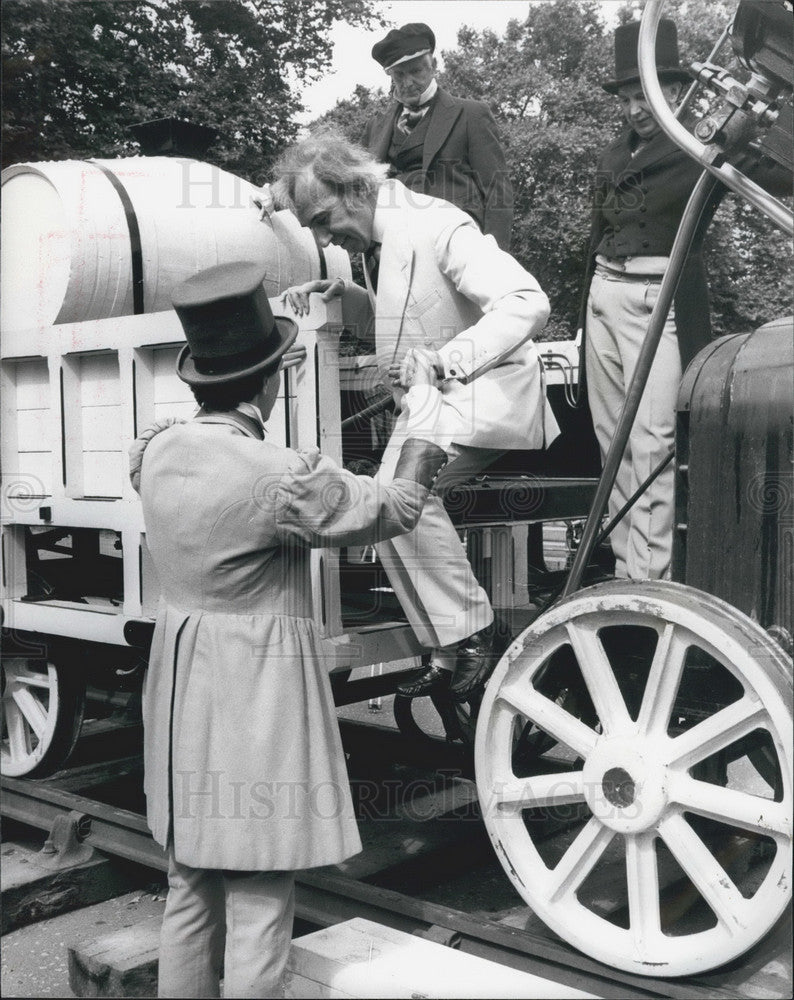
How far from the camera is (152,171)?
4441 millimetres

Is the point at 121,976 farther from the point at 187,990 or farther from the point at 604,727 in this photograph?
the point at 604,727

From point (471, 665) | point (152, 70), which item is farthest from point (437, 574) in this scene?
point (152, 70)

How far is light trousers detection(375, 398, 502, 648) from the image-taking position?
335 cm

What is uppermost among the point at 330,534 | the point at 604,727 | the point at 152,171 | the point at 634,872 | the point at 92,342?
the point at 152,171

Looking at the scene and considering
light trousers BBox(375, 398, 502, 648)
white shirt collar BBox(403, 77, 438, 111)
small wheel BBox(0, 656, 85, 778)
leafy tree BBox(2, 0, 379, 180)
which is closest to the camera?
light trousers BBox(375, 398, 502, 648)

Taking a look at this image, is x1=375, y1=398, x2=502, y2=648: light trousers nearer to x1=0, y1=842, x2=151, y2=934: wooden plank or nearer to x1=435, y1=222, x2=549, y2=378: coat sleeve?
x1=435, y1=222, x2=549, y2=378: coat sleeve

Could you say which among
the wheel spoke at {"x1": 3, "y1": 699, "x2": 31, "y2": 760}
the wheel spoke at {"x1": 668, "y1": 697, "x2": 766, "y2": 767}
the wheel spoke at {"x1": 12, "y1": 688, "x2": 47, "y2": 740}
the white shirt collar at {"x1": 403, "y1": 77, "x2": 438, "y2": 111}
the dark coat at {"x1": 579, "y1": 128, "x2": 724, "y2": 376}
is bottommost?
the wheel spoke at {"x1": 3, "y1": 699, "x2": 31, "y2": 760}

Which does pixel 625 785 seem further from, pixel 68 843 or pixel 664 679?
pixel 68 843

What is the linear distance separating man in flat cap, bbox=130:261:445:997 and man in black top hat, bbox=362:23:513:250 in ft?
7.08

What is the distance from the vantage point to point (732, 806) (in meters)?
2.50

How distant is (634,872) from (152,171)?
10.7ft

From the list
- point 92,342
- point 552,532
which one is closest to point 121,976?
point 92,342

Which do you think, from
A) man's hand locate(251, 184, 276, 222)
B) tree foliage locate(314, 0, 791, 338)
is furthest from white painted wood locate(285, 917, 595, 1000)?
tree foliage locate(314, 0, 791, 338)

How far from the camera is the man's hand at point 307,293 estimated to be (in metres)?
3.24
